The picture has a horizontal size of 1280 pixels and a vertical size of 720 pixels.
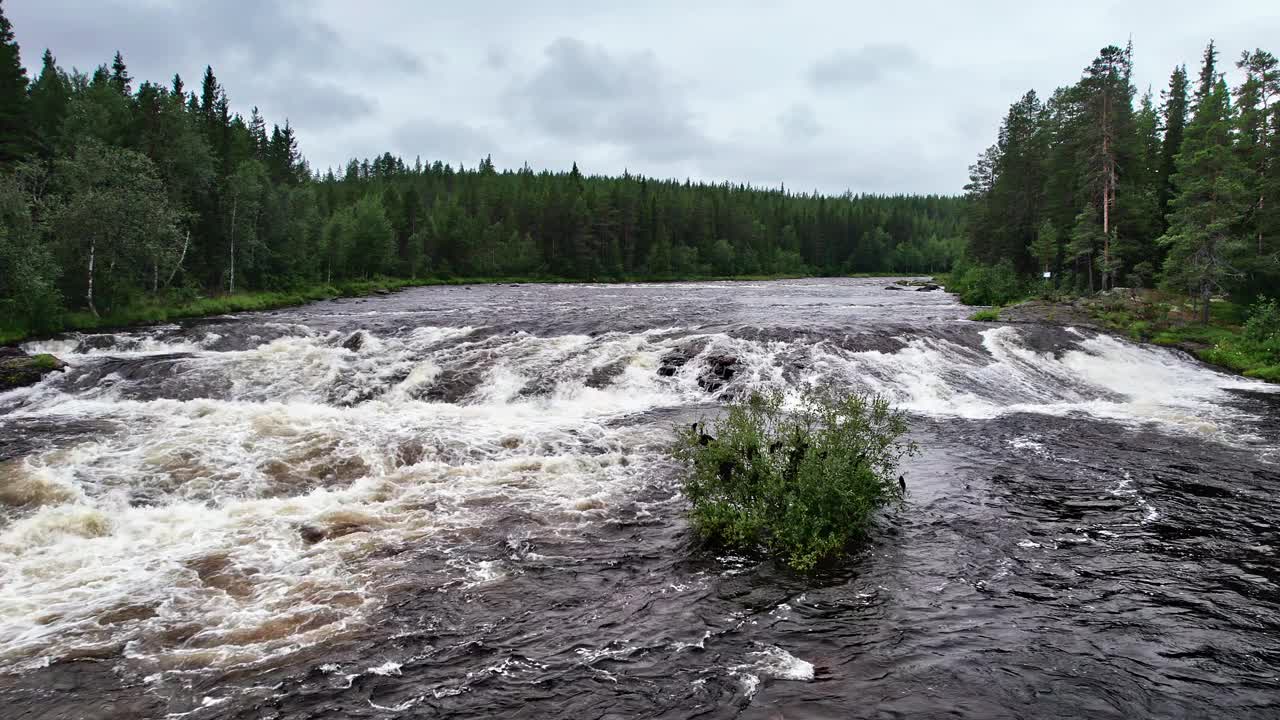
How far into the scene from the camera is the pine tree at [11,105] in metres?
50.9

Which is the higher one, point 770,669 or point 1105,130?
point 1105,130

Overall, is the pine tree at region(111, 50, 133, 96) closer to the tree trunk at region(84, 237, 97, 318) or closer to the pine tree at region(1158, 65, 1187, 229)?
the tree trunk at region(84, 237, 97, 318)

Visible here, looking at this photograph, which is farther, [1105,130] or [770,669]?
[1105,130]

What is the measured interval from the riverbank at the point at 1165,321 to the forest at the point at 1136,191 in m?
1.18

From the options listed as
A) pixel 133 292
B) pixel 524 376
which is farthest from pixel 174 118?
pixel 524 376

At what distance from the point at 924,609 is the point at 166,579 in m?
10.8

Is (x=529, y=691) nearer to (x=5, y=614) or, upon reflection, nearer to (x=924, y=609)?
(x=924, y=609)

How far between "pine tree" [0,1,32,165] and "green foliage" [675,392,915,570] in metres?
62.9

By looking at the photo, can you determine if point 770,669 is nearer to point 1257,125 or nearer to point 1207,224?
point 1207,224

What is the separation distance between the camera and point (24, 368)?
81.8ft

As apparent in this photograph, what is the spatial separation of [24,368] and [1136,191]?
64548mm

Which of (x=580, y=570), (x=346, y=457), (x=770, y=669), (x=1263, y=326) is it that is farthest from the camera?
(x=1263, y=326)

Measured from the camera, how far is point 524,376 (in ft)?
82.6

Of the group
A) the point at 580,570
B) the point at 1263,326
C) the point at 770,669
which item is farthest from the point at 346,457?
the point at 1263,326
